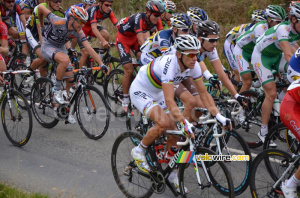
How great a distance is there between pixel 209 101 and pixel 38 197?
2.44 m

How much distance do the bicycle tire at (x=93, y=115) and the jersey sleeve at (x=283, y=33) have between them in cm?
310

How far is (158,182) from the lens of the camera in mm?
5680

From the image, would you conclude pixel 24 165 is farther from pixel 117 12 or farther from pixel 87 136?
pixel 117 12

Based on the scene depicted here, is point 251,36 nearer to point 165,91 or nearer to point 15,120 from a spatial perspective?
point 165,91

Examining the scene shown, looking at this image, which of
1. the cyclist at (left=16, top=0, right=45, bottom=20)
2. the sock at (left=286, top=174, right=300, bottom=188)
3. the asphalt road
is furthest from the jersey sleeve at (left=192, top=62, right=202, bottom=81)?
the cyclist at (left=16, top=0, right=45, bottom=20)

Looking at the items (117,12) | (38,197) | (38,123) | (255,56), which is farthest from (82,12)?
(117,12)

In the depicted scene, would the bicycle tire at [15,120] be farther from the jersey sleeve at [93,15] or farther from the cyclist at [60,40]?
the jersey sleeve at [93,15]

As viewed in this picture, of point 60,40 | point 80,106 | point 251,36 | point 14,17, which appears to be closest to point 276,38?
point 251,36

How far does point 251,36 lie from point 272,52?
113 centimetres

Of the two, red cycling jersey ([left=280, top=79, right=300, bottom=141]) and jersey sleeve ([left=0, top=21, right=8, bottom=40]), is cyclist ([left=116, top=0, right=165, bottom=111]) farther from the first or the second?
red cycling jersey ([left=280, top=79, right=300, bottom=141])

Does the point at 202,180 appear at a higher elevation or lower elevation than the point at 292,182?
lower

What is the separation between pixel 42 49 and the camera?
893 centimetres

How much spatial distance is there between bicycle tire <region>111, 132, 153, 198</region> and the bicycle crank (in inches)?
5.2

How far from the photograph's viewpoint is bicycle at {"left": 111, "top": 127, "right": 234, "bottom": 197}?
5207 millimetres
